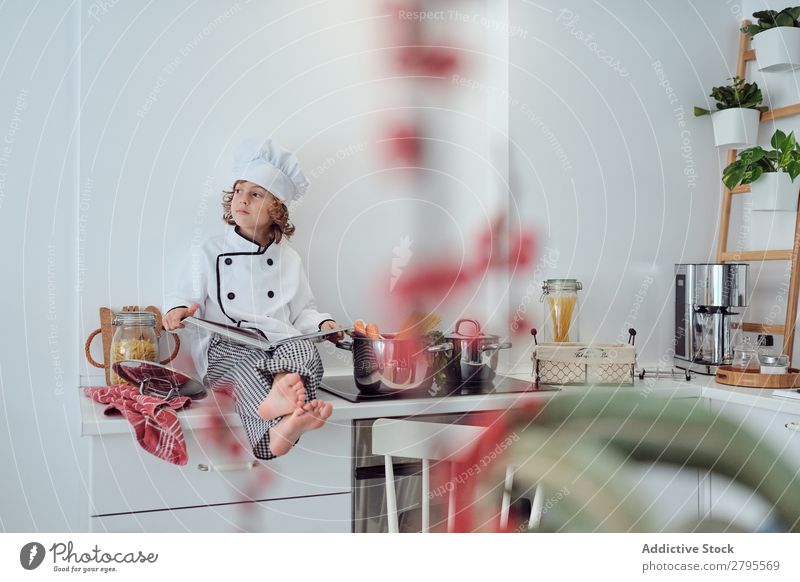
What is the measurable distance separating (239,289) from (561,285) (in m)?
0.57

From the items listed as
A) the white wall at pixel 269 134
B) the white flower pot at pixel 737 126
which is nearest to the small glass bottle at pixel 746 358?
the white flower pot at pixel 737 126

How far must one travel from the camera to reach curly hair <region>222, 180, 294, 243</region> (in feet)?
3.79

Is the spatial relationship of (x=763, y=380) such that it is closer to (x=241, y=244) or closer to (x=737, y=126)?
(x=737, y=126)

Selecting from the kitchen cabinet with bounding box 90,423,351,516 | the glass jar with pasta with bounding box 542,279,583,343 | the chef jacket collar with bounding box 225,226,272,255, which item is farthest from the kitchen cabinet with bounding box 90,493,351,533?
the glass jar with pasta with bounding box 542,279,583,343

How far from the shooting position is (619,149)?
1445 mm

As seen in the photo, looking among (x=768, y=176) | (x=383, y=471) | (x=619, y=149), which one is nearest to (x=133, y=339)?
(x=383, y=471)

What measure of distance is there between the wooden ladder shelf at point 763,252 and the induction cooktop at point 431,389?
1.54ft

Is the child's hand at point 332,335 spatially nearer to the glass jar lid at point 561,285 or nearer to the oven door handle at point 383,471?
the oven door handle at point 383,471

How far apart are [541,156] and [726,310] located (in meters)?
0.43

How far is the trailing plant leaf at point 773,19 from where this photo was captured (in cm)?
134

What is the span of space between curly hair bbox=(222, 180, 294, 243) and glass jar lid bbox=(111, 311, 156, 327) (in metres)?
0.20

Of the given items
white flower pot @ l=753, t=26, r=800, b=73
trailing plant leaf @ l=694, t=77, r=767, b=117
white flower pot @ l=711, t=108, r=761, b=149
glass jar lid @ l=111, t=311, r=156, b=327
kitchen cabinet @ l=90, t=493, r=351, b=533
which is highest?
white flower pot @ l=753, t=26, r=800, b=73

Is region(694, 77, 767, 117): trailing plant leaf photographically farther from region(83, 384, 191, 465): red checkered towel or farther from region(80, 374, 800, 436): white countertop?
region(83, 384, 191, 465): red checkered towel

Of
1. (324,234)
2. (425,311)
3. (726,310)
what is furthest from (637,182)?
(324,234)
